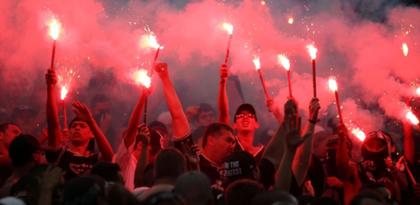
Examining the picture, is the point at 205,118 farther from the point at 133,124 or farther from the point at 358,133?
the point at 358,133

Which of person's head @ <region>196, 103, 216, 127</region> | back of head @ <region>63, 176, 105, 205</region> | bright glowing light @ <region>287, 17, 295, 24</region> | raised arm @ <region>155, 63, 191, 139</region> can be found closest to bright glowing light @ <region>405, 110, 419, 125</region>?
person's head @ <region>196, 103, 216, 127</region>

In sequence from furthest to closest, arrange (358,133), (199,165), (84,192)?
(358,133) < (199,165) < (84,192)

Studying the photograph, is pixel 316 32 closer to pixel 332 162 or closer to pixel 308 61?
pixel 308 61

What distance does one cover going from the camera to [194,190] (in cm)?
362

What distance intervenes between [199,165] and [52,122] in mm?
1446

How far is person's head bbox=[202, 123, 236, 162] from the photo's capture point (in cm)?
533

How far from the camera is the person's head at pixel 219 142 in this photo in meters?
5.33

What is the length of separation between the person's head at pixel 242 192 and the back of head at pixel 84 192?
0.81 meters

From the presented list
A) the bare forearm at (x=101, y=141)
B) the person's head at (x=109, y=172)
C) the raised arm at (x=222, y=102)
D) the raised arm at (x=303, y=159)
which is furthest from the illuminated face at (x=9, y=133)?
the raised arm at (x=303, y=159)

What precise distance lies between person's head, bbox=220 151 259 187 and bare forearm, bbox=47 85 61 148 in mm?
1905

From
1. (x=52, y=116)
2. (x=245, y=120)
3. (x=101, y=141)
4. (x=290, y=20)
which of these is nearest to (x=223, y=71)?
(x=245, y=120)

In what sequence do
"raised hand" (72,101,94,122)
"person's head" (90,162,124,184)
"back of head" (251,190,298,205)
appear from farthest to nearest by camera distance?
"raised hand" (72,101,94,122), "person's head" (90,162,124,184), "back of head" (251,190,298,205)

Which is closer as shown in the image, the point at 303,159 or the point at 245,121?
the point at 303,159

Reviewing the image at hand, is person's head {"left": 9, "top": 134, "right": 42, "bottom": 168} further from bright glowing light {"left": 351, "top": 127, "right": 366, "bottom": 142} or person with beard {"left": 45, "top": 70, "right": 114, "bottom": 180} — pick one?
bright glowing light {"left": 351, "top": 127, "right": 366, "bottom": 142}
